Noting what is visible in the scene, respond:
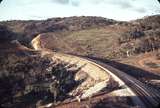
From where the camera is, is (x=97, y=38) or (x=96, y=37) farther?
(x=96, y=37)

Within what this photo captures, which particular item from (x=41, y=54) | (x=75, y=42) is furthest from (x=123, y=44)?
(x=41, y=54)

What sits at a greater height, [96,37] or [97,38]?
[96,37]

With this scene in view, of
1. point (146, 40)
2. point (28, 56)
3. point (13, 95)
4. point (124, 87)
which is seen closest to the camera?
point (124, 87)

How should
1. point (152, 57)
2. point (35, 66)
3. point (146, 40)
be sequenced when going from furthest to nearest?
point (146, 40) < point (152, 57) < point (35, 66)

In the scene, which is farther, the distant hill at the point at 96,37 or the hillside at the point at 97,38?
the distant hill at the point at 96,37

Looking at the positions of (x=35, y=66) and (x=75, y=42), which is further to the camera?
(x=75, y=42)

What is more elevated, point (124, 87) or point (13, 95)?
point (124, 87)

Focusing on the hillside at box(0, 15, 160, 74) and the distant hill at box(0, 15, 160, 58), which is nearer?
the hillside at box(0, 15, 160, 74)

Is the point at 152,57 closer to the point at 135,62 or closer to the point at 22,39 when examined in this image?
the point at 135,62

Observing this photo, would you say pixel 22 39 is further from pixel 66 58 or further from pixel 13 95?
pixel 13 95
